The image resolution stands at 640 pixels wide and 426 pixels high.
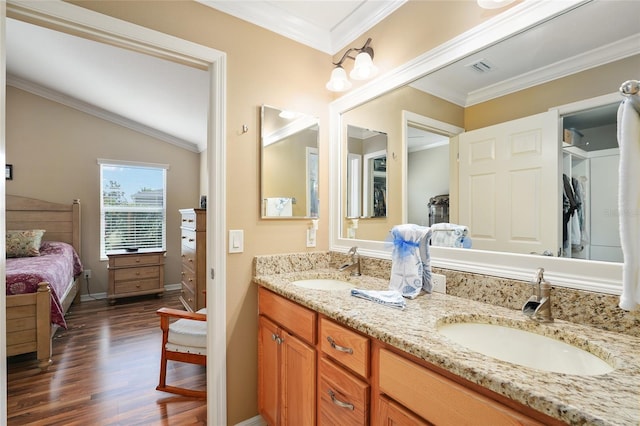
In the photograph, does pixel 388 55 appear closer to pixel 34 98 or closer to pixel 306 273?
pixel 306 273

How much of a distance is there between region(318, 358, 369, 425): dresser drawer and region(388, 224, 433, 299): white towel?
44cm

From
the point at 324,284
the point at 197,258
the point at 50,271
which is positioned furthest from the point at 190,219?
the point at 324,284

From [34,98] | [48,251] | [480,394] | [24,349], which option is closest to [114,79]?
[34,98]

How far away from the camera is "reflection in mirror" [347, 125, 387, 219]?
1854 mm

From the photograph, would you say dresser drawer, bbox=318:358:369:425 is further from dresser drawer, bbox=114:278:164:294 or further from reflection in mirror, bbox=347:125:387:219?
dresser drawer, bbox=114:278:164:294

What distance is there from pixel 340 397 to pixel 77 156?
535 centimetres

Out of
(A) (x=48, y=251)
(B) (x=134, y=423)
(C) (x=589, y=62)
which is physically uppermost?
(C) (x=589, y=62)

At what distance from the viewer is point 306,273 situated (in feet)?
6.11

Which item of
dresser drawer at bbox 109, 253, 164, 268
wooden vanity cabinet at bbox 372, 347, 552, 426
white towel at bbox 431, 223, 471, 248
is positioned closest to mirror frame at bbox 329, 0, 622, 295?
white towel at bbox 431, 223, 471, 248

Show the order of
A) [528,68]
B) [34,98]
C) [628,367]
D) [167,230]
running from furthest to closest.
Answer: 1. [167,230]
2. [34,98]
3. [528,68]
4. [628,367]

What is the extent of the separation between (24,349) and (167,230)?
2.89m

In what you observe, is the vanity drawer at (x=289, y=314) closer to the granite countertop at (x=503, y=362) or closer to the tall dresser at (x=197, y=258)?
the granite countertop at (x=503, y=362)

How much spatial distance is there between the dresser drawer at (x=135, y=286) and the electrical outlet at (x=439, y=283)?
179 inches

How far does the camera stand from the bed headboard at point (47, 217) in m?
4.01
